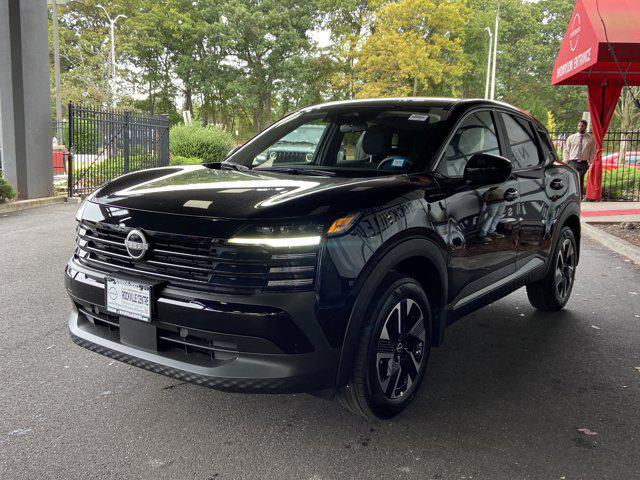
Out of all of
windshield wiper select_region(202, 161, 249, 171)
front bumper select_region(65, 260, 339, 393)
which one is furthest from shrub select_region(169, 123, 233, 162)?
front bumper select_region(65, 260, 339, 393)

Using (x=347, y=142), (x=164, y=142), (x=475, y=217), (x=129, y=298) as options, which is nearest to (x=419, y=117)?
(x=347, y=142)

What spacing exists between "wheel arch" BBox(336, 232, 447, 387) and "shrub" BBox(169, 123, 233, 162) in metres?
20.5

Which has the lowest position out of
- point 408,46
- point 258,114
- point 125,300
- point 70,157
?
point 125,300

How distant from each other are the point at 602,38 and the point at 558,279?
810cm

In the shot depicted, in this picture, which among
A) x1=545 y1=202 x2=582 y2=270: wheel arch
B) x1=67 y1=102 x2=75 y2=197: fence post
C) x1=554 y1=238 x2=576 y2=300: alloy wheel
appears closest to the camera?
x1=545 y1=202 x2=582 y2=270: wheel arch

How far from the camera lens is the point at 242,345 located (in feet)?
8.32

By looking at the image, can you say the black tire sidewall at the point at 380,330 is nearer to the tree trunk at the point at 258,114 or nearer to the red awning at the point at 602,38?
the red awning at the point at 602,38

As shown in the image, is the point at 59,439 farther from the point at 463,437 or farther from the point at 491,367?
the point at 491,367

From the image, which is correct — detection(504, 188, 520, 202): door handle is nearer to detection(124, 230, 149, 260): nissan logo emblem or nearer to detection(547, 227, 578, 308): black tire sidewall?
detection(547, 227, 578, 308): black tire sidewall

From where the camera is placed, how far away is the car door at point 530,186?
4.22 m

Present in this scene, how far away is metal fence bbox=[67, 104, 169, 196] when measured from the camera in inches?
554

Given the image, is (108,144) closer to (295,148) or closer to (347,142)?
(295,148)

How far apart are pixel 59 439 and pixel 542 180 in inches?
146

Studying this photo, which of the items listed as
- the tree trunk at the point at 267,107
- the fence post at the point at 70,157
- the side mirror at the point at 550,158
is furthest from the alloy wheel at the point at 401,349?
the tree trunk at the point at 267,107
